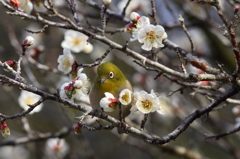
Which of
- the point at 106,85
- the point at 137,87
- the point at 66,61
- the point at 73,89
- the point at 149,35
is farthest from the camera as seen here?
the point at 137,87

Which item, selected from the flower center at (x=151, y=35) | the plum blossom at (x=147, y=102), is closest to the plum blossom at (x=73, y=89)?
the plum blossom at (x=147, y=102)

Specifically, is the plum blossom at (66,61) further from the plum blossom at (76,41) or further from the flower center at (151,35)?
the plum blossom at (76,41)

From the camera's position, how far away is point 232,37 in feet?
6.77

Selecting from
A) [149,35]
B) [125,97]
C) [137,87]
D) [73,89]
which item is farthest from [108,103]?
[137,87]

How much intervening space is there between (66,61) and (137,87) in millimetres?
3936

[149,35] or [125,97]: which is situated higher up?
[149,35]

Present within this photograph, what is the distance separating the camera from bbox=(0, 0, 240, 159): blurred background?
4.77 meters

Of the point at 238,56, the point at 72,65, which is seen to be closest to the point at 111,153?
the point at 72,65

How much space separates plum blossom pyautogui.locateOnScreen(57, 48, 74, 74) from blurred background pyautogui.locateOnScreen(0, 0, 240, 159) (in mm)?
1477

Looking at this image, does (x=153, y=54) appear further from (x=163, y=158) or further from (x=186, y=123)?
(x=163, y=158)

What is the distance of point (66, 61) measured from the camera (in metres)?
2.75

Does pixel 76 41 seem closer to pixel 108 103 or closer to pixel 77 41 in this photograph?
pixel 77 41

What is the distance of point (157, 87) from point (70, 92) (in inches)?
150

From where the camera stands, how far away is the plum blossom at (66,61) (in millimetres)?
2713
